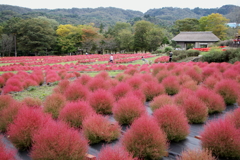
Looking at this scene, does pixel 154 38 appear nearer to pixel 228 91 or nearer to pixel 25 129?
pixel 228 91

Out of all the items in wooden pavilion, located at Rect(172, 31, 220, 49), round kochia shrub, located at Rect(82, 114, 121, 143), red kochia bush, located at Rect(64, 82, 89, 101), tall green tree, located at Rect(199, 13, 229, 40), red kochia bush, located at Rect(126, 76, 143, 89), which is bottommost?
round kochia shrub, located at Rect(82, 114, 121, 143)

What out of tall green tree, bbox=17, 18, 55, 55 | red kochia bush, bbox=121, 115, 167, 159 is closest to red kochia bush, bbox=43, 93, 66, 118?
red kochia bush, bbox=121, 115, 167, 159

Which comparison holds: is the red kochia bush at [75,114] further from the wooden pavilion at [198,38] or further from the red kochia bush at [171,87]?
the wooden pavilion at [198,38]

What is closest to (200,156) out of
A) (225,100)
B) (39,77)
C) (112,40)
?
(225,100)

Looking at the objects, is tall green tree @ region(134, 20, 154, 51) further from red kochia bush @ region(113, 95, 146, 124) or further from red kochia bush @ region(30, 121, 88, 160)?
red kochia bush @ region(30, 121, 88, 160)

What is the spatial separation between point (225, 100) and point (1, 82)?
1140 centimetres

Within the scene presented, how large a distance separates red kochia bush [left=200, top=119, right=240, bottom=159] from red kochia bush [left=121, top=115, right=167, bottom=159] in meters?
0.83

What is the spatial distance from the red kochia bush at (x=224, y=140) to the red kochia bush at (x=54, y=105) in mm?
3710

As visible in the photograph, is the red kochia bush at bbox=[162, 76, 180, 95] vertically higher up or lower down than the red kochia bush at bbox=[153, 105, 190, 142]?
higher up

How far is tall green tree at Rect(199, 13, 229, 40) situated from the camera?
62.4m

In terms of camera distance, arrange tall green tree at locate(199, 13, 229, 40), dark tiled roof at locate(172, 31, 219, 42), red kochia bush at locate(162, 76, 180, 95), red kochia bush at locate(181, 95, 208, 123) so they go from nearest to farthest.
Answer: red kochia bush at locate(181, 95, 208, 123), red kochia bush at locate(162, 76, 180, 95), dark tiled roof at locate(172, 31, 219, 42), tall green tree at locate(199, 13, 229, 40)

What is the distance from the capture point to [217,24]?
64.4m

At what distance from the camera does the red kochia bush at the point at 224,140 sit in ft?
10.8

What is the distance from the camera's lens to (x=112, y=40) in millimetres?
60438
